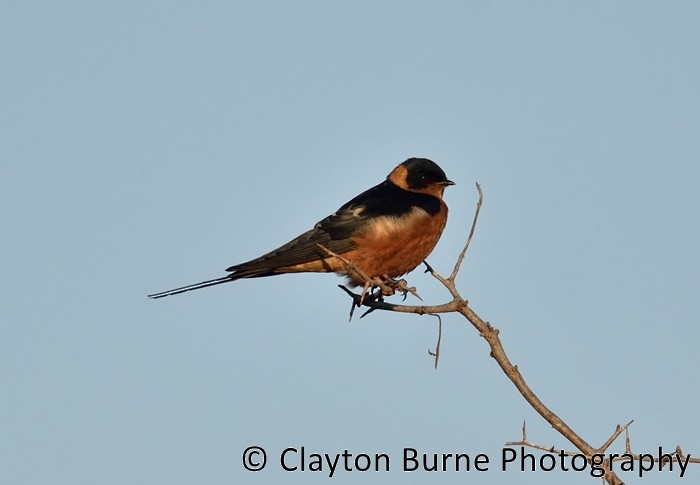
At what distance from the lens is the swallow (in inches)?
415

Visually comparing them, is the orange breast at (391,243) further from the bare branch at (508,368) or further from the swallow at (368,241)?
the bare branch at (508,368)

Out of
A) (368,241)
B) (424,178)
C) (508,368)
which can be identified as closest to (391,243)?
(368,241)

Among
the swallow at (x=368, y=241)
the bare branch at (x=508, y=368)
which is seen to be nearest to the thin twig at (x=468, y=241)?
the bare branch at (x=508, y=368)

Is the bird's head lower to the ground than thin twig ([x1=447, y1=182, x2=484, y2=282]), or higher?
higher

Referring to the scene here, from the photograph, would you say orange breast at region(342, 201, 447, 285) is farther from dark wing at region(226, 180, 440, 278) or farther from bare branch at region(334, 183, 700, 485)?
bare branch at region(334, 183, 700, 485)

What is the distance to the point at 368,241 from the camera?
10.7 m

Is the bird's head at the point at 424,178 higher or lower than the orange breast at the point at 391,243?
higher

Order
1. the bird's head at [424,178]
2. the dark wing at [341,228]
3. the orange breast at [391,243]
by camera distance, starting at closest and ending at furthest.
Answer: the dark wing at [341,228], the orange breast at [391,243], the bird's head at [424,178]

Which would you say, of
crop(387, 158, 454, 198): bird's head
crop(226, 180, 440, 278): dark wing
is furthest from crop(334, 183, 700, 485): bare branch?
crop(387, 158, 454, 198): bird's head

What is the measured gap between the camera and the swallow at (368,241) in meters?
10.5

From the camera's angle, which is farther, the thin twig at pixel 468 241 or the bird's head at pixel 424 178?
the bird's head at pixel 424 178

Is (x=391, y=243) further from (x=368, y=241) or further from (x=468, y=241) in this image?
(x=468, y=241)

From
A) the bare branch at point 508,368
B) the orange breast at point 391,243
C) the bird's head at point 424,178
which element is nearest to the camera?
the bare branch at point 508,368

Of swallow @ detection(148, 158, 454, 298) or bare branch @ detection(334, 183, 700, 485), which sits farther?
swallow @ detection(148, 158, 454, 298)
